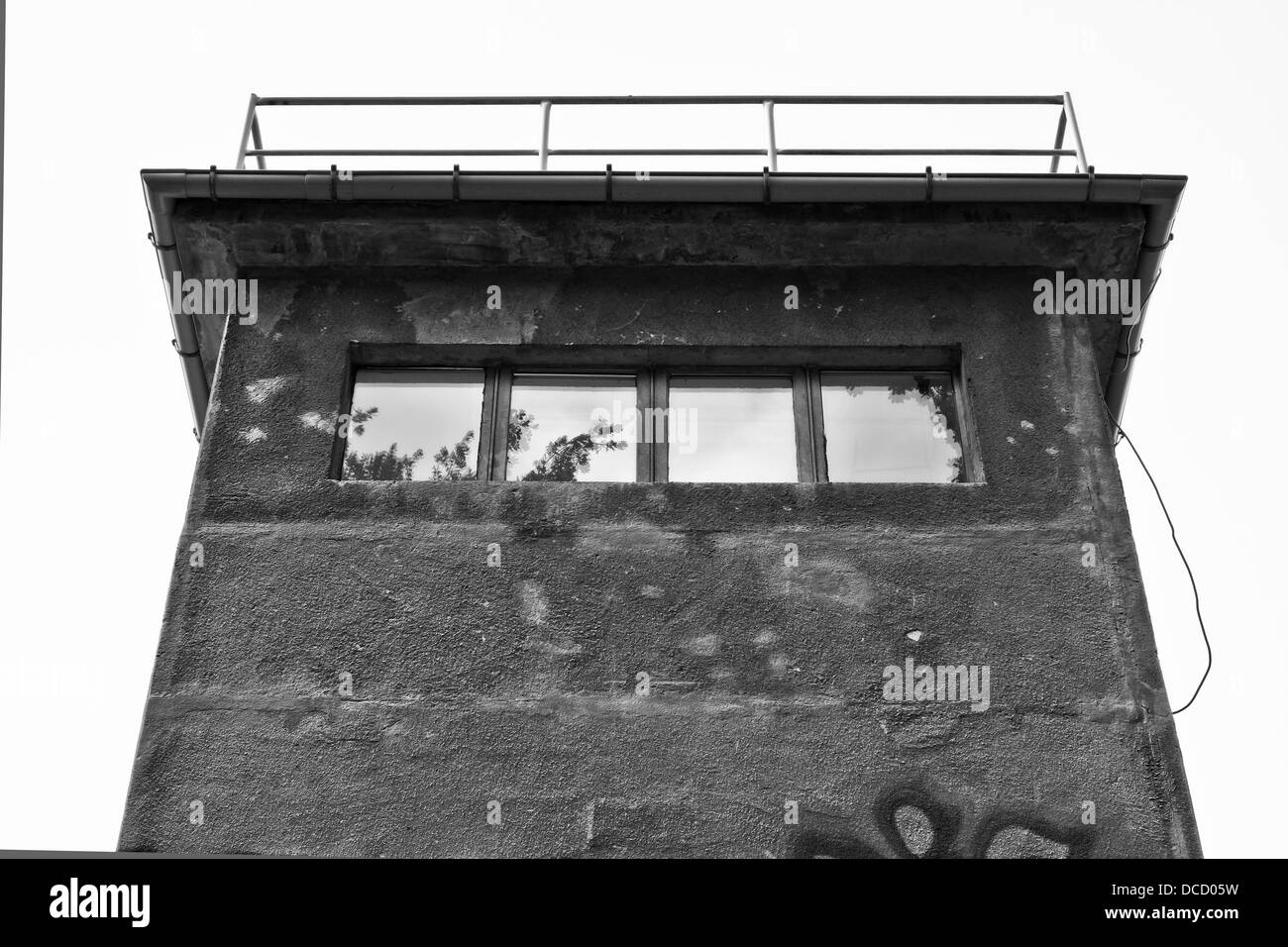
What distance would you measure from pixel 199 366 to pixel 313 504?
2.09 metres

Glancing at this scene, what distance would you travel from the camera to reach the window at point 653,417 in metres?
6.58

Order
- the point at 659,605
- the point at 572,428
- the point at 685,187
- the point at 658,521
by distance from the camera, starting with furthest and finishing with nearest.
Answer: the point at 685,187, the point at 572,428, the point at 658,521, the point at 659,605

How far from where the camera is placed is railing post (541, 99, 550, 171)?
289 inches

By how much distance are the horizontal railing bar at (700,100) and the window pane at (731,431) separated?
5.99ft

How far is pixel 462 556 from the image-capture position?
20.0 feet

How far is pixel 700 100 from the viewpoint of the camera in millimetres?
7770

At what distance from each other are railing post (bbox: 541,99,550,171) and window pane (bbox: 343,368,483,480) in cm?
129

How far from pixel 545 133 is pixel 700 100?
968 millimetres

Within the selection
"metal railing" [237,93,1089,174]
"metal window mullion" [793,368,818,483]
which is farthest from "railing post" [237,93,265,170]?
"metal window mullion" [793,368,818,483]

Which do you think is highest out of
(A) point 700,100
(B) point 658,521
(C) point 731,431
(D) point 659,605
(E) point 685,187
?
(A) point 700,100

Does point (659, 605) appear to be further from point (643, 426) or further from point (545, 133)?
point (545, 133)

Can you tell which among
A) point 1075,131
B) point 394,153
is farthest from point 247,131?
point 1075,131

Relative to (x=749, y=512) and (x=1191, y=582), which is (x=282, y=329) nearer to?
(x=749, y=512)
